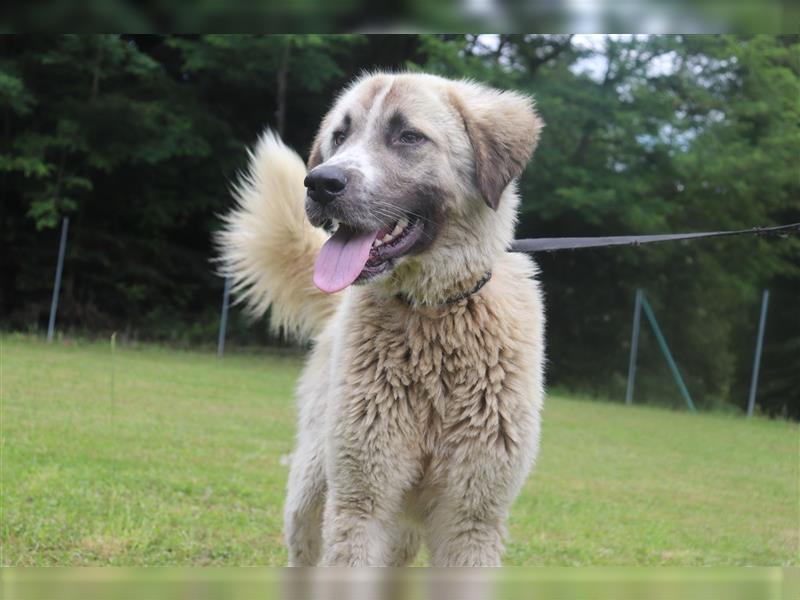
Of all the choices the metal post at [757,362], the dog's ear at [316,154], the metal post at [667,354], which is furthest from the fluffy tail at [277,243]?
the metal post at [757,362]

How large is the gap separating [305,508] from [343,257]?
3.35 ft

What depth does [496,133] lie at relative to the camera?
7.26ft

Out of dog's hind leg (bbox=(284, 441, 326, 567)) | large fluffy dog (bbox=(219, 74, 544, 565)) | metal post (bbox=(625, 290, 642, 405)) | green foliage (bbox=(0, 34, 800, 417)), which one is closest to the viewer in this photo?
large fluffy dog (bbox=(219, 74, 544, 565))

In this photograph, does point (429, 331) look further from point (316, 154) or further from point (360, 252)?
point (316, 154)

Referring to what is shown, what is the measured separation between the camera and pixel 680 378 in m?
13.9

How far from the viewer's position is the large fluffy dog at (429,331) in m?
2.09

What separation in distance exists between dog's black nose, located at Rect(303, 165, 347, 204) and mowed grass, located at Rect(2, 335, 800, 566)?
2.10 m

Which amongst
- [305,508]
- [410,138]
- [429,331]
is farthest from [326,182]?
[305,508]

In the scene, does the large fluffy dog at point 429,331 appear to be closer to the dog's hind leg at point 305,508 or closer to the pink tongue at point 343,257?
Result: the pink tongue at point 343,257

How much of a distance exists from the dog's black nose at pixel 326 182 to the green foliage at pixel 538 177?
11949mm

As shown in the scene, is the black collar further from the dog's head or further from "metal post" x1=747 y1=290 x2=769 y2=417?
"metal post" x1=747 y1=290 x2=769 y2=417

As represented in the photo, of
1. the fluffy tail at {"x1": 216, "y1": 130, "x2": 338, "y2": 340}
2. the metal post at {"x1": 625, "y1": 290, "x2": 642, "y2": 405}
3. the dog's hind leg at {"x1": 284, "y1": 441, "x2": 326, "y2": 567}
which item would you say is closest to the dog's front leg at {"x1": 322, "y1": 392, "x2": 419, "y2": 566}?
the dog's hind leg at {"x1": 284, "y1": 441, "x2": 326, "y2": 567}

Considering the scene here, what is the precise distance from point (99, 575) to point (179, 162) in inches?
584

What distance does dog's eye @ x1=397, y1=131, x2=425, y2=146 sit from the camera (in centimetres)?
212
